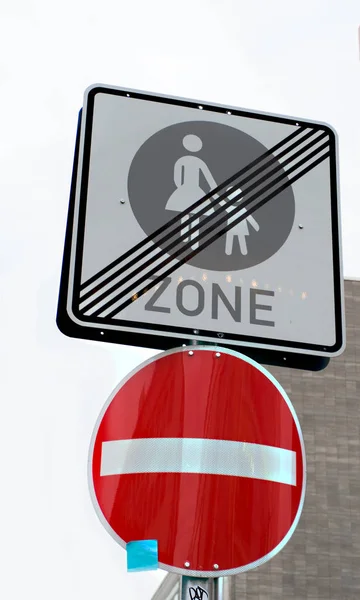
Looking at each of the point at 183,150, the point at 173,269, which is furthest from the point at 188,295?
the point at 183,150

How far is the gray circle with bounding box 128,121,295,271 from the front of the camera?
148 cm

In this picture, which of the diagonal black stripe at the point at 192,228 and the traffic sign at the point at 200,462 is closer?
the traffic sign at the point at 200,462

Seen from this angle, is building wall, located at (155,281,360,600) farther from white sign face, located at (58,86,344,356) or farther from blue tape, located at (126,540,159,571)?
blue tape, located at (126,540,159,571)

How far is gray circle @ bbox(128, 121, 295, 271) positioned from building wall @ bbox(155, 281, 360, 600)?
28.0 ft

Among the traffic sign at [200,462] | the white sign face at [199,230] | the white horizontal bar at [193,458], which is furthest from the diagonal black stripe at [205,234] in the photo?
the white horizontal bar at [193,458]

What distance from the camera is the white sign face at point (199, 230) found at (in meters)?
1.42

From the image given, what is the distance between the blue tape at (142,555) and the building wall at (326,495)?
8711 mm

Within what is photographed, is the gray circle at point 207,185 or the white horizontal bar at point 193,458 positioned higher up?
the gray circle at point 207,185

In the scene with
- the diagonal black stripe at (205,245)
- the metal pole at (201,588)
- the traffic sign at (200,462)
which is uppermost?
the diagonal black stripe at (205,245)

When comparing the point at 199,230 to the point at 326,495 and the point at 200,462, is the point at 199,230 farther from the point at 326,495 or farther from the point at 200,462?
the point at 326,495

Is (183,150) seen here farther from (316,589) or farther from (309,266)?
(316,589)

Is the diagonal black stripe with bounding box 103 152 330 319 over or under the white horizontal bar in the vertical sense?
over

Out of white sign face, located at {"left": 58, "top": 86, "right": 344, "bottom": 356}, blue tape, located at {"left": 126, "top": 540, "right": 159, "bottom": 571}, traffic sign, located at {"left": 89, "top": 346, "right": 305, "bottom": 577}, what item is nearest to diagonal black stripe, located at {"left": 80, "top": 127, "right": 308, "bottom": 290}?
white sign face, located at {"left": 58, "top": 86, "right": 344, "bottom": 356}

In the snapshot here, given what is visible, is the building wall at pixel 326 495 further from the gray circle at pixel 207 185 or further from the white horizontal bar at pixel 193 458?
the white horizontal bar at pixel 193 458
